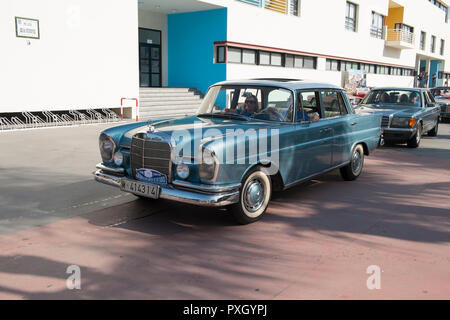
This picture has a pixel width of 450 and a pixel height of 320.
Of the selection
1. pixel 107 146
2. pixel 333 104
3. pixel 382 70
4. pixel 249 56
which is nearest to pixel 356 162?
pixel 333 104

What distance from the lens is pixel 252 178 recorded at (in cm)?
475

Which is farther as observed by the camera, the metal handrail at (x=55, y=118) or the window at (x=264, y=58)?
the window at (x=264, y=58)

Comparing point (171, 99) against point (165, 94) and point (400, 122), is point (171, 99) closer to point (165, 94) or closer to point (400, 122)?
point (165, 94)

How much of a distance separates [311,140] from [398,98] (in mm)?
7234

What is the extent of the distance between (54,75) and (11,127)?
225 cm

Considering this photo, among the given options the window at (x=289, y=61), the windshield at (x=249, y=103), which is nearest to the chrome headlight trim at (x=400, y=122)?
the windshield at (x=249, y=103)

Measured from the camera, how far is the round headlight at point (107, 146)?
510 centimetres

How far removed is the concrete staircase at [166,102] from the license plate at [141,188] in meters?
11.2

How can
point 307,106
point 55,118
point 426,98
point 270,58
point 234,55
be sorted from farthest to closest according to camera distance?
point 270,58
point 234,55
point 55,118
point 426,98
point 307,106

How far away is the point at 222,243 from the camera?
4.28 m

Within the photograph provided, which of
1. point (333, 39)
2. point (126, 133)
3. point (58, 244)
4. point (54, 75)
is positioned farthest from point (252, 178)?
point (333, 39)

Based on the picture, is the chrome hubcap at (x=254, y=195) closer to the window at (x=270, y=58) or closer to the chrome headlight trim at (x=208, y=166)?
the chrome headlight trim at (x=208, y=166)

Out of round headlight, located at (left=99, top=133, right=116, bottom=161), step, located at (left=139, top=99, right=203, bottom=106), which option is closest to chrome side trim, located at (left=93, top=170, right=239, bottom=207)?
round headlight, located at (left=99, top=133, right=116, bottom=161)

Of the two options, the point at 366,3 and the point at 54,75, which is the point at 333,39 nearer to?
the point at 366,3
